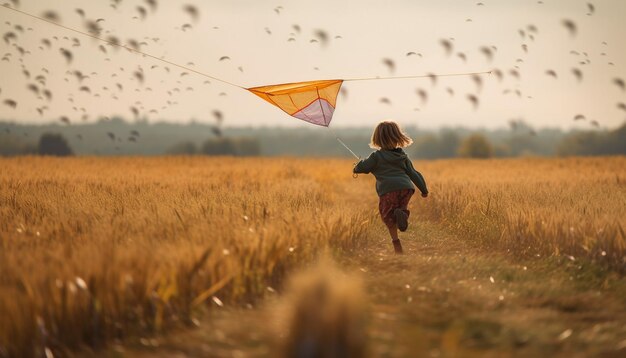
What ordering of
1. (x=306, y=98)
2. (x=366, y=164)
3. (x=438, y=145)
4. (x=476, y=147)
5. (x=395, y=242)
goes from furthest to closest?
1. (x=438, y=145)
2. (x=476, y=147)
3. (x=306, y=98)
4. (x=366, y=164)
5. (x=395, y=242)

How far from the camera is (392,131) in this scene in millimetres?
7469

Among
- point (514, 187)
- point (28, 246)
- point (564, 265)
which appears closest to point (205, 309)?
point (28, 246)

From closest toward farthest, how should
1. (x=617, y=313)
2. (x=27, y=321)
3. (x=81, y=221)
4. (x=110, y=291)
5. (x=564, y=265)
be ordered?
(x=27, y=321) < (x=110, y=291) < (x=617, y=313) < (x=81, y=221) < (x=564, y=265)

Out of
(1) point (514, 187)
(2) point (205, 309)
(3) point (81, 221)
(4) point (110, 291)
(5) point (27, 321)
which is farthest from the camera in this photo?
(1) point (514, 187)

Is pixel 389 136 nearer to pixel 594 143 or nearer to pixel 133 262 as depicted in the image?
pixel 133 262

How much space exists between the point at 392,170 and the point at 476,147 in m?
69.2

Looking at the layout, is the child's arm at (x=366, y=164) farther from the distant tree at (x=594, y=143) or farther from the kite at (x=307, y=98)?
the distant tree at (x=594, y=143)

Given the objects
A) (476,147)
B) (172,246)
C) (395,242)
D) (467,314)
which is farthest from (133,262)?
(476,147)

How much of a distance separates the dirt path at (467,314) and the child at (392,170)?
753 millimetres

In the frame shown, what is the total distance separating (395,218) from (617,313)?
326 centimetres

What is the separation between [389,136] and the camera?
7.47 m

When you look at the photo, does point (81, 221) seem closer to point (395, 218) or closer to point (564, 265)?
point (395, 218)

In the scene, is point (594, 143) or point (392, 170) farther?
point (594, 143)

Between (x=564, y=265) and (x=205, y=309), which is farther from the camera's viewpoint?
(x=564, y=265)
